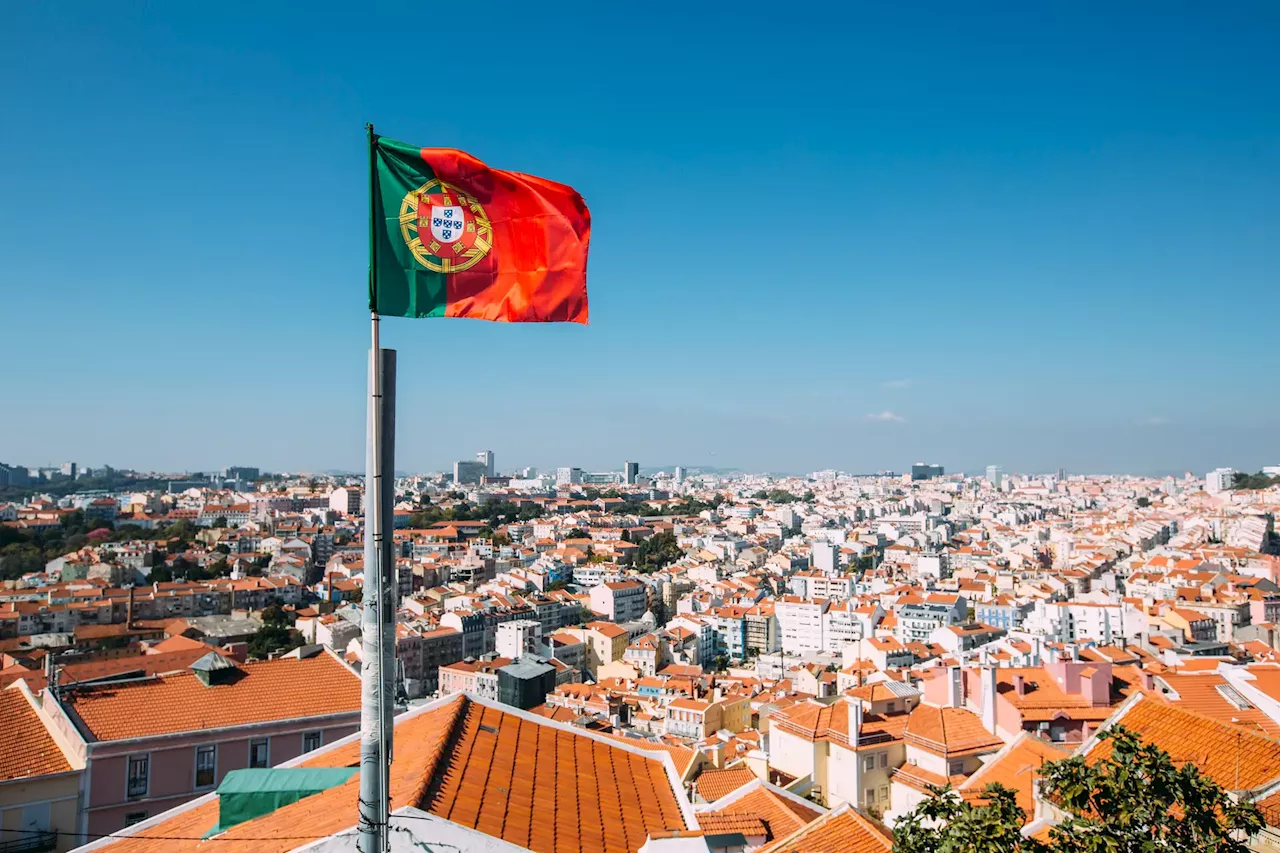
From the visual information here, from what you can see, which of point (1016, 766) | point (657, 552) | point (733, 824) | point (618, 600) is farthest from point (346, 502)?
point (733, 824)

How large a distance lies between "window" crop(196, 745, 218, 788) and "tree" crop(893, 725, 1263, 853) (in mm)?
8285

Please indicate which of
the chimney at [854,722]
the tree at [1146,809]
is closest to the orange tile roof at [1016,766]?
the chimney at [854,722]

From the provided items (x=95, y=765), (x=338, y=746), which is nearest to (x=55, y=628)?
(x=95, y=765)

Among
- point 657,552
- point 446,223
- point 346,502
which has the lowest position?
point 657,552

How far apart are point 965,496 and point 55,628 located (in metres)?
132

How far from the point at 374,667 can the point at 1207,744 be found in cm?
596

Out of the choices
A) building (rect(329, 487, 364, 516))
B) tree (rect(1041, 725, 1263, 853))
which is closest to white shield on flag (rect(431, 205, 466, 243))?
tree (rect(1041, 725, 1263, 853))

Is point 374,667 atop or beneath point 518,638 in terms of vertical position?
atop

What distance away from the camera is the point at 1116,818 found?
3.60 meters

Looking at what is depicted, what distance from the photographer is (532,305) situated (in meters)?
3.82

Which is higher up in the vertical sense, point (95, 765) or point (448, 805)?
point (448, 805)

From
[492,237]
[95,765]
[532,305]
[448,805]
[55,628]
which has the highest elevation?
[492,237]

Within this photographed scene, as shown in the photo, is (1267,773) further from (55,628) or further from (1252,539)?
(1252,539)

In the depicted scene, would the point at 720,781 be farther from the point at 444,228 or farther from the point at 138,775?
the point at 444,228
